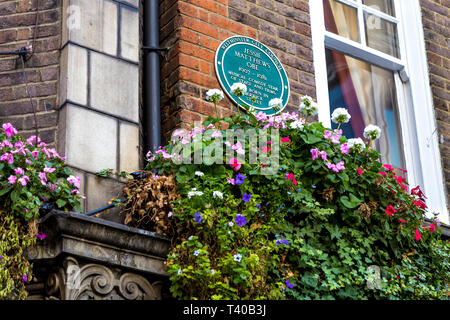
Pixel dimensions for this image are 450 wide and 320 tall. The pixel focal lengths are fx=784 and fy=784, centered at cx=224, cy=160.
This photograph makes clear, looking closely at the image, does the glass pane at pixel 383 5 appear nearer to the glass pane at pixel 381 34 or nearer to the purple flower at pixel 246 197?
the glass pane at pixel 381 34

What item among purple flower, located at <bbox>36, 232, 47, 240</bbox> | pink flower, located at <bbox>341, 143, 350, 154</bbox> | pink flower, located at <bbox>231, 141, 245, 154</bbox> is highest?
pink flower, located at <bbox>341, 143, 350, 154</bbox>

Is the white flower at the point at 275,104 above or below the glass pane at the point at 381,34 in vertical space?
A: below

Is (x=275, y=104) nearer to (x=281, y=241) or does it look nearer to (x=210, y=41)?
(x=210, y=41)

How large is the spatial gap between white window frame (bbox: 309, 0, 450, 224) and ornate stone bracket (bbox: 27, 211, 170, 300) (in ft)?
7.86

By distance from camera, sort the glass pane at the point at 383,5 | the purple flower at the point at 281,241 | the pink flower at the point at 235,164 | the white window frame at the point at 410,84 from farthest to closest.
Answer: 1. the glass pane at the point at 383,5
2. the white window frame at the point at 410,84
3. the pink flower at the point at 235,164
4. the purple flower at the point at 281,241

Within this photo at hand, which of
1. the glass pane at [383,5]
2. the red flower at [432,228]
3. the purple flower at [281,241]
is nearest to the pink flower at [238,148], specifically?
the purple flower at [281,241]

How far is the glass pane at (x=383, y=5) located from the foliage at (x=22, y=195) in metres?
3.71

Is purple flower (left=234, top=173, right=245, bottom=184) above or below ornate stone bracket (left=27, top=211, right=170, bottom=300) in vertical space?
above

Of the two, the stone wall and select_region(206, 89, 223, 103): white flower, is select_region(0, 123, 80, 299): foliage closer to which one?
the stone wall

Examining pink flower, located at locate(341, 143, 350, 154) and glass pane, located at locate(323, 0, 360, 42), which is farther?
glass pane, located at locate(323, 0, 360, 42)

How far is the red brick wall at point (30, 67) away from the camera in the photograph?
17.2 feet

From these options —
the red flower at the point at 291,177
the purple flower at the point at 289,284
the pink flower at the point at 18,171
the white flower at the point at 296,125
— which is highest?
the white flower at the point at 296,125

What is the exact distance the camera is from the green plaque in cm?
588

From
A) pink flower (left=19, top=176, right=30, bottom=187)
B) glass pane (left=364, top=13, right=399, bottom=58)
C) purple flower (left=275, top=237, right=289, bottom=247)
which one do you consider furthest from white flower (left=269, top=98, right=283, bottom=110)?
glass pane (left=364, top=13, right=399, bottom=58)
